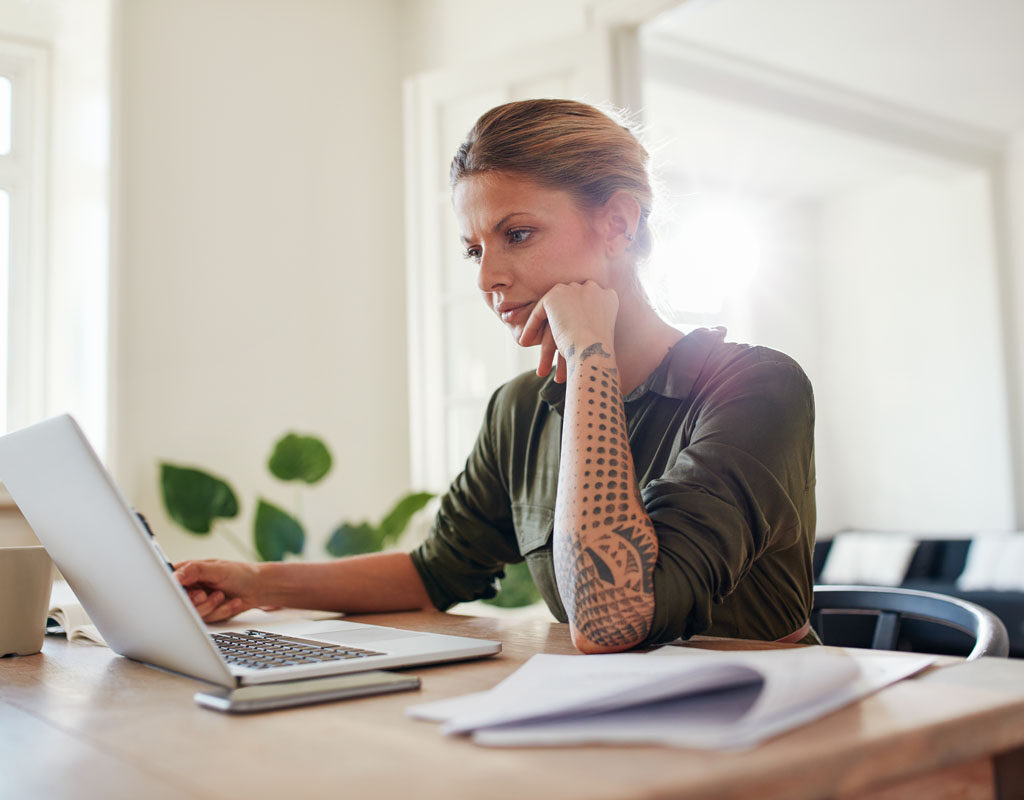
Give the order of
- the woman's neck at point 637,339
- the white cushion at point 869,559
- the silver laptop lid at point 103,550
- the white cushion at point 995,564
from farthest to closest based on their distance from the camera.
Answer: the white cushion at point 869,559, the white cushion at point 995,564, the woman's neck at point 637,339, the silver laptop lid at point 103,550

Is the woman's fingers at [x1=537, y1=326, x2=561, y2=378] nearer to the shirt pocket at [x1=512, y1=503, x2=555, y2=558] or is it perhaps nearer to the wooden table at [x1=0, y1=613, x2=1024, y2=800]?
the shirt pocket at [x1=512, y1=503, x2=555, y2=558]

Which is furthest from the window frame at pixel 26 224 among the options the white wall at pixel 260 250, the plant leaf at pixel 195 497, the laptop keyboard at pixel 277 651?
the laptop keyboard at pixel 277 651

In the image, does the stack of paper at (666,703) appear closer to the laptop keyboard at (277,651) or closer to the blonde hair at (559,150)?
the laptop keyboard at (277,651)

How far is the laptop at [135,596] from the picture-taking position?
29.2 inches

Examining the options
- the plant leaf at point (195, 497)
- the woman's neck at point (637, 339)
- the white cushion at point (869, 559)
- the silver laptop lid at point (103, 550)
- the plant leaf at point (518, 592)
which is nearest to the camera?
the silver laptop lid at point (103, 550)

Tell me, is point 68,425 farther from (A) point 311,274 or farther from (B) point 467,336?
(A) point 311,274

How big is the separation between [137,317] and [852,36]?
336 cm

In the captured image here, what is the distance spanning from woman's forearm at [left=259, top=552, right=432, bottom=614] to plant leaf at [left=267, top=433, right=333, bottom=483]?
5.48ft

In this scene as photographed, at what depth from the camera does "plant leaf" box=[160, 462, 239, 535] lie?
2896 mm

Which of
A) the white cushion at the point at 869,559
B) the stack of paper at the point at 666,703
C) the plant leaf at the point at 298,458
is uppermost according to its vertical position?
the plant leaf at the point at 298,458

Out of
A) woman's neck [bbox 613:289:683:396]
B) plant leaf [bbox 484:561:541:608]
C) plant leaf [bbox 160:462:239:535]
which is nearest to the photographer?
woman's neck [bbox 613:289:683:396]

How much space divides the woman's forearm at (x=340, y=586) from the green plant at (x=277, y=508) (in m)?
1.66

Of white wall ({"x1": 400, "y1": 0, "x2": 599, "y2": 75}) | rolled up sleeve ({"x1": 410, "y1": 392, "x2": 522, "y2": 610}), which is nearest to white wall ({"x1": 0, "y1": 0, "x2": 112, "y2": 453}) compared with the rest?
white wall ({"x1": 400, "y1": 0, "x2": 599, "y2": 75})

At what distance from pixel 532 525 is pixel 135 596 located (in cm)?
66
